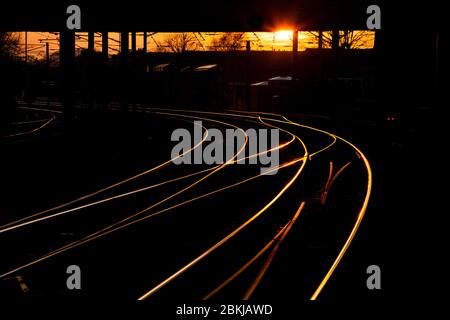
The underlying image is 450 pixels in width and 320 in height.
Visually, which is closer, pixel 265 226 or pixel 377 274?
pixel 377 274

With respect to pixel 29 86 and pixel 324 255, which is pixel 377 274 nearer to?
pixel 324 255

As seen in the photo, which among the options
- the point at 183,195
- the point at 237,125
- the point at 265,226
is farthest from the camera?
the point at 237,125

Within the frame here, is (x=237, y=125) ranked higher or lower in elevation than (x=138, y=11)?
lower

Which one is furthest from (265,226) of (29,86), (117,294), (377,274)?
(29,86)

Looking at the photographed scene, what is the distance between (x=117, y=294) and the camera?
31.6 feet

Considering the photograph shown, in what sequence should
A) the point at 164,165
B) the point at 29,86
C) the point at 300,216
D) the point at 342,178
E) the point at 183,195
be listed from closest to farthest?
the point at 300,216 < the point at 183,195 < the point at 342,178 < the point at 164,165 < the point at 29,86

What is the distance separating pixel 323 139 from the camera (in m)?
34.9

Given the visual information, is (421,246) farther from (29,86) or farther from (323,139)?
(29,86)

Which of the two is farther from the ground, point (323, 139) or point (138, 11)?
point (138, 11)
